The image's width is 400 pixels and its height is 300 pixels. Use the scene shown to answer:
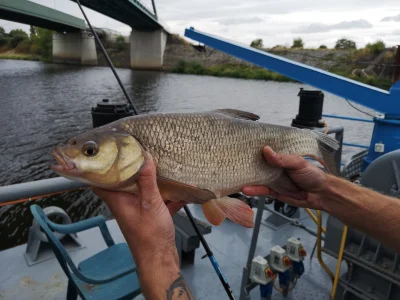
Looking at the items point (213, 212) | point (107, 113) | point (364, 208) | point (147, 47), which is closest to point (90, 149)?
point (213, 212)

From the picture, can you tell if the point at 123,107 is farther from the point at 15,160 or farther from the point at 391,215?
the point at 15,160

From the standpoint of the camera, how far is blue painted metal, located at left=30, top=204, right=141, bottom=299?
239cm

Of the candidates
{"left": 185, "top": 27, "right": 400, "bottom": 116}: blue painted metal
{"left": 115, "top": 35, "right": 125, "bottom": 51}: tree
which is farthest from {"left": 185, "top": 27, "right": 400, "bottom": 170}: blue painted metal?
{"left": 115, "top": 35, "right": 125, "bottom": 51}: tree

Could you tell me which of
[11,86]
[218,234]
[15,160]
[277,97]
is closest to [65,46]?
[11,86]

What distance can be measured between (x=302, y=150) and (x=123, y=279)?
1758mm

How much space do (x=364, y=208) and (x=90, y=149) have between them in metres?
1.54

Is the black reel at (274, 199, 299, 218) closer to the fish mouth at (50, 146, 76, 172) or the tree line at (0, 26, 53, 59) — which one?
the fish mouth at (50, 146, 76, 172)

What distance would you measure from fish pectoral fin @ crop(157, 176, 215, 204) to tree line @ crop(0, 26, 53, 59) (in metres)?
57.4

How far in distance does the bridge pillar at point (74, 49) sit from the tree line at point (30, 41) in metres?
4.58

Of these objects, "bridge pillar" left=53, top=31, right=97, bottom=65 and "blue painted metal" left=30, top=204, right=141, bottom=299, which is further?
"bridge pillar" left=53, top=31, right=97, bottom=65

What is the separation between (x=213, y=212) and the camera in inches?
74.0

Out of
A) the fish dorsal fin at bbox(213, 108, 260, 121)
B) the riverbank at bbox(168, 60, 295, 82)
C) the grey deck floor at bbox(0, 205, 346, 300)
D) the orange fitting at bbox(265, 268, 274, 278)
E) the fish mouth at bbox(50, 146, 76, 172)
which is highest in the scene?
the fish dorsal fin at bbox(213, 108, 260, 121)

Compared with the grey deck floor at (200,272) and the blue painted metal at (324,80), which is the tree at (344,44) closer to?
the blue painted metal at (324,80)

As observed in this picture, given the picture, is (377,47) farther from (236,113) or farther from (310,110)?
(236,113)
